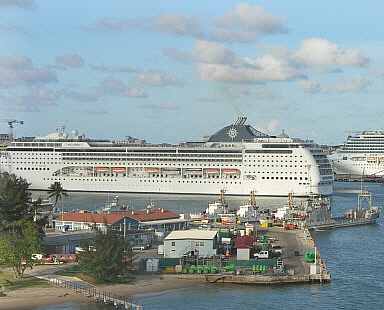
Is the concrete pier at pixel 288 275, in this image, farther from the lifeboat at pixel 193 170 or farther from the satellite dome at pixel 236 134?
the satellite dome at pixel 236 134

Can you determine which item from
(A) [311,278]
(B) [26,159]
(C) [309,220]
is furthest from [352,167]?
(A) [311,278]

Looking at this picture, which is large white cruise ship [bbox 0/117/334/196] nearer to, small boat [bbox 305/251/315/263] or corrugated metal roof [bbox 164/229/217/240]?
corrugated metal roof [bbox 164/229/217/240]

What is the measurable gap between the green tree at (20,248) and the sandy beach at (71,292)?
3.86ft

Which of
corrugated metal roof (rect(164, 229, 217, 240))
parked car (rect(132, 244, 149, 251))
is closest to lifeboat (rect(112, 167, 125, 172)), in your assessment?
parked car (rect(132, 244, 149, 251))

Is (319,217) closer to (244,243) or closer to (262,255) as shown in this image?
(244,243)

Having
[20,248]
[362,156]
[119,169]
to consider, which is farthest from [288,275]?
[362,156]

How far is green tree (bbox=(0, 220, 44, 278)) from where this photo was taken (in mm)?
38562

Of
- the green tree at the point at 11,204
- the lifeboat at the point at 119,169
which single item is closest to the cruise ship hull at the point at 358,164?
the lifeboat at the point at 119,169

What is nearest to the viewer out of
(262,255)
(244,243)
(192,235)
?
(262,255)

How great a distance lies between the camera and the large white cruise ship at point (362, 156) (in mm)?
142375

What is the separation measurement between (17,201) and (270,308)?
17.8m

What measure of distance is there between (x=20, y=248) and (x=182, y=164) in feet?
198

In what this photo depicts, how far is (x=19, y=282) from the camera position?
37.9m

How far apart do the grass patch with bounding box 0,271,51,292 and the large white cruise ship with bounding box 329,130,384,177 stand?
11187 centimetres
